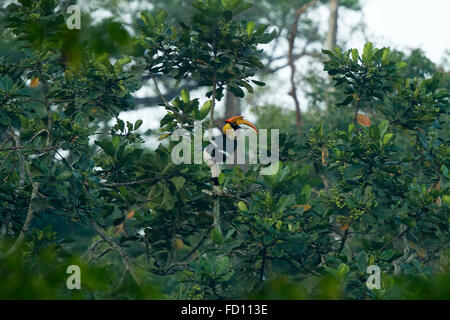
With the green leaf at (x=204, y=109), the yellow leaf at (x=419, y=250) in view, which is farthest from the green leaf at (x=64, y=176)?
the yellow leaf at (x=419, y=250)

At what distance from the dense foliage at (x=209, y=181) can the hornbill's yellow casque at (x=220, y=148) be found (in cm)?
16

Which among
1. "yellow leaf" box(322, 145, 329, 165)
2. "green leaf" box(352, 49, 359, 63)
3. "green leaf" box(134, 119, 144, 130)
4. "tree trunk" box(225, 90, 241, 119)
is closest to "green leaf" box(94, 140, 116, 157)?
"green leaf" box(134, 119, 144, 130)

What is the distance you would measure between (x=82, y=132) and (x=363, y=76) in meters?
3.16

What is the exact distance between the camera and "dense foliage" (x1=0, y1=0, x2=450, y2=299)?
5.57m

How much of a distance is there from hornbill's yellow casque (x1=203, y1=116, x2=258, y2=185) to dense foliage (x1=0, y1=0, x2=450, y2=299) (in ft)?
0.51

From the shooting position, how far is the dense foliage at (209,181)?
557 cm

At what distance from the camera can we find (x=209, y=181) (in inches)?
258

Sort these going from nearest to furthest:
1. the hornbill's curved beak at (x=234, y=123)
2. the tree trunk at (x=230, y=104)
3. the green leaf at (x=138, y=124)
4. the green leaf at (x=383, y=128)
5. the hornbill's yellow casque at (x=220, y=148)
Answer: the green leaf at (x=383, y=128)
the hornbill's yellow casque at (x=220, y=148)
the green leaf at (x=138, y=124)
the hornbill's curved beak at (x=234, y=123)
the tree trunk at (x=230, y=104)

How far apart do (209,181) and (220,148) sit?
406mm

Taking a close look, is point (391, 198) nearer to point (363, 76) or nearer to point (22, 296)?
point (363, 76)

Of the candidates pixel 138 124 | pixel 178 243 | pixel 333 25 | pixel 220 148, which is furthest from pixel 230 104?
pixel 178 243

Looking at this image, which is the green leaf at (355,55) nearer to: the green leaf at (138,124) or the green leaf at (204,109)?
the green leaf at (204,109)
